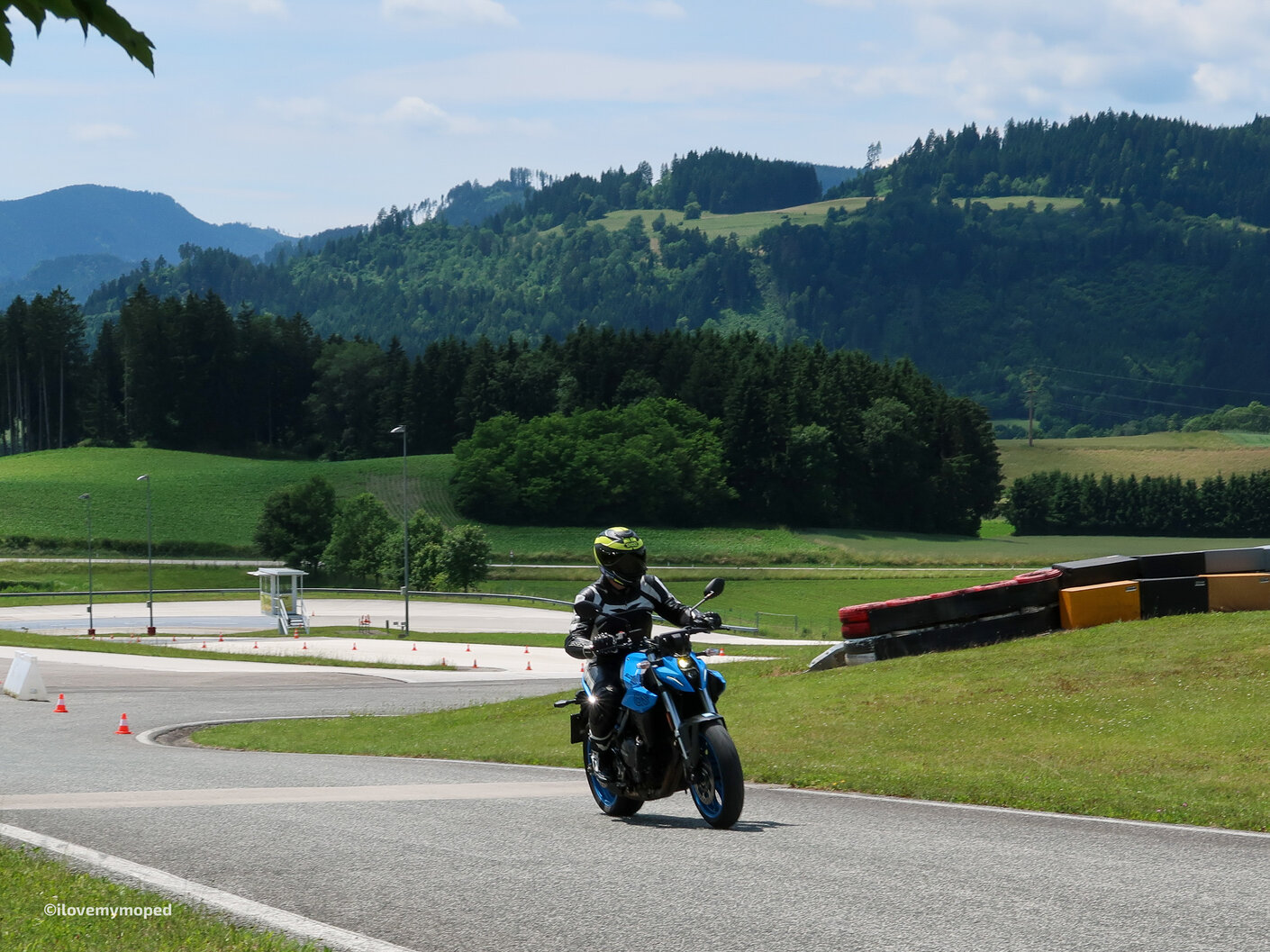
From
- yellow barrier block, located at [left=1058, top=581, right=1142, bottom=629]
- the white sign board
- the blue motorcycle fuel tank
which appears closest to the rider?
the blue motorcycle fuel tank

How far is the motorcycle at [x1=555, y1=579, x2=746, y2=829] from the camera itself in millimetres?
9891

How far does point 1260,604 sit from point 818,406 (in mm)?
126008

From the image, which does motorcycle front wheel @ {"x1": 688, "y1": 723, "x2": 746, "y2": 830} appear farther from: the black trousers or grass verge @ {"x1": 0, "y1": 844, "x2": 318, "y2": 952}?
grass verge @ {"x1": 0, "y1": 844, "x2": 318, "y2": 952}

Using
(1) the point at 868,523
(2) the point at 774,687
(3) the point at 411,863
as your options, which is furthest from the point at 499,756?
(1) the point at 868,523

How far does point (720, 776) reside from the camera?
388 inches

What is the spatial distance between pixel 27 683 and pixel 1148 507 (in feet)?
464

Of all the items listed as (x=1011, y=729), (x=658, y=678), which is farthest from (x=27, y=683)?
(x=658, y=678)

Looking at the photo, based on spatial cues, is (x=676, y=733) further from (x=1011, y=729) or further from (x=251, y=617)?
(x=251, y=617)

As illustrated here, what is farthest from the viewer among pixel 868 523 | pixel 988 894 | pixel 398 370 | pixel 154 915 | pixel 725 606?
pixel 398 370

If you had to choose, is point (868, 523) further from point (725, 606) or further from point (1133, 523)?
point (725, 606)

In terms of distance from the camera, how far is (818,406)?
148125 millimetres

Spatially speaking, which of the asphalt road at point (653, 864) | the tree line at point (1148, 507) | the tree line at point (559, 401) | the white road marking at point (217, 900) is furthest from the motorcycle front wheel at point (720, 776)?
the tree line at point (1148, 507)

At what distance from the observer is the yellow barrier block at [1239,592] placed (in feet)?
75.4

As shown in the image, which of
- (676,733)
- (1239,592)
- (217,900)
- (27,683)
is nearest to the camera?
(217,900)
